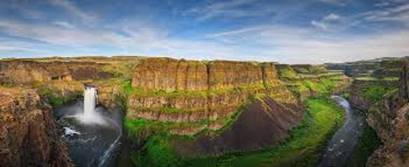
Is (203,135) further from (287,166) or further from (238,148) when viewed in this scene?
(287,166)

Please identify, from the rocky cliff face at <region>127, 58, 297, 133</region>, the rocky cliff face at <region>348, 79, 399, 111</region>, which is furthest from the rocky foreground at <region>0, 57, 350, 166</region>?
the rocky cliff face at <region>348, 79, 399, 111</region>

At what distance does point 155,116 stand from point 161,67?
11803 millimetres

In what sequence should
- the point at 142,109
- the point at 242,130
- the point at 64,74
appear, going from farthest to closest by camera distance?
the point at 64,74, the point at 142,109, the point at 242,130

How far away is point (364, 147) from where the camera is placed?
7425 cm

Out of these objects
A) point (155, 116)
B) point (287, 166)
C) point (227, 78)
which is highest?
point (227, 78)

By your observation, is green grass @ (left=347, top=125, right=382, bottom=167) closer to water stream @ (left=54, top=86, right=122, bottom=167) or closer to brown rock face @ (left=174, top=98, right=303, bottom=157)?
brown rock face @ (left=174, top=98, right=303, bottom=157)

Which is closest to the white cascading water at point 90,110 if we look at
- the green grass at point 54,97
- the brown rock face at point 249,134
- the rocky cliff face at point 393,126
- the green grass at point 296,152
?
the green grass at point 54,97

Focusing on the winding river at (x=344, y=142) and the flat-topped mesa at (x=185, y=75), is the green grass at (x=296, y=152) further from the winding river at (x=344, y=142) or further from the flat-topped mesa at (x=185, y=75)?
the flat-topped mesa at (x=185, y=75)

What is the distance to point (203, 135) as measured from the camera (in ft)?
230

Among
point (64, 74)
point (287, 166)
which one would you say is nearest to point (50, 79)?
point (64, 74)

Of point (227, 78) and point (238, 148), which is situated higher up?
point (227, 78)

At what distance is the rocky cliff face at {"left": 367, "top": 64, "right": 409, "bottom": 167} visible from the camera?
117 ft

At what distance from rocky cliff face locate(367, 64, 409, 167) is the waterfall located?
63718 mm

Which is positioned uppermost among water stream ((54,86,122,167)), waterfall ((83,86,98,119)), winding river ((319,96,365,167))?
waterfall ((83,86,98,119))
